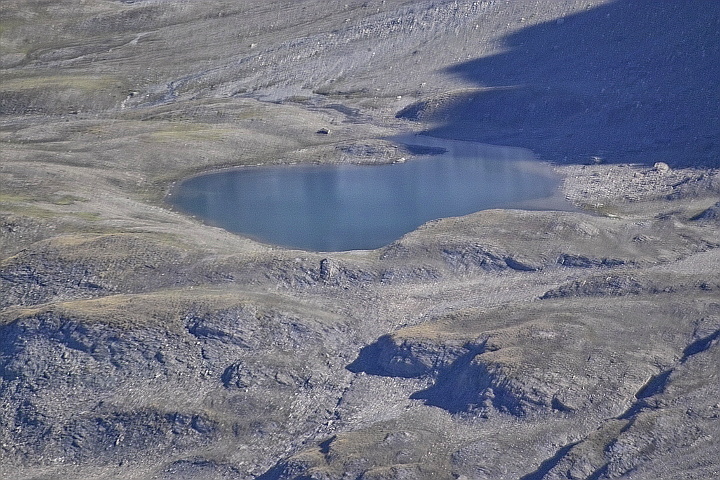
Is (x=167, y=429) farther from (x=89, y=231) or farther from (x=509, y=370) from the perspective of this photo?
(x=89, y=231)

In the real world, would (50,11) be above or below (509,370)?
above

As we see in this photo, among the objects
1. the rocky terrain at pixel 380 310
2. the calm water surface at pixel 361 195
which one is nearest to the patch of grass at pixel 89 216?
the rocky terrain at pixel 380 310

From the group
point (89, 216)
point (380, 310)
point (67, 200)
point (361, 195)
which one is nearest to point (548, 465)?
point (380, 310)

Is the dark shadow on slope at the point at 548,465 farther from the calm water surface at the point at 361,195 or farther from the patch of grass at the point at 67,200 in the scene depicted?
the patch of grass at the point at 67,200

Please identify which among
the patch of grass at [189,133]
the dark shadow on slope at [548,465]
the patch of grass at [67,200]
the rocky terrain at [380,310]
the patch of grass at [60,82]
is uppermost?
the patch of grass at [60,82]

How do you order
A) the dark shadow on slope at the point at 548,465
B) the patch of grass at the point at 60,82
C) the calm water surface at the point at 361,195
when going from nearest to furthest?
1. the dark shadow on slope at the point at 548,465
2. the calm water surface at the point at 361,195
3. the patch of grass at the point at 60,82

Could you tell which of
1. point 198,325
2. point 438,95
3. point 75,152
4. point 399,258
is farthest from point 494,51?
point 198,325

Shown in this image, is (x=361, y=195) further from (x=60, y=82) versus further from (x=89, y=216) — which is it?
(x=60, y=82)
